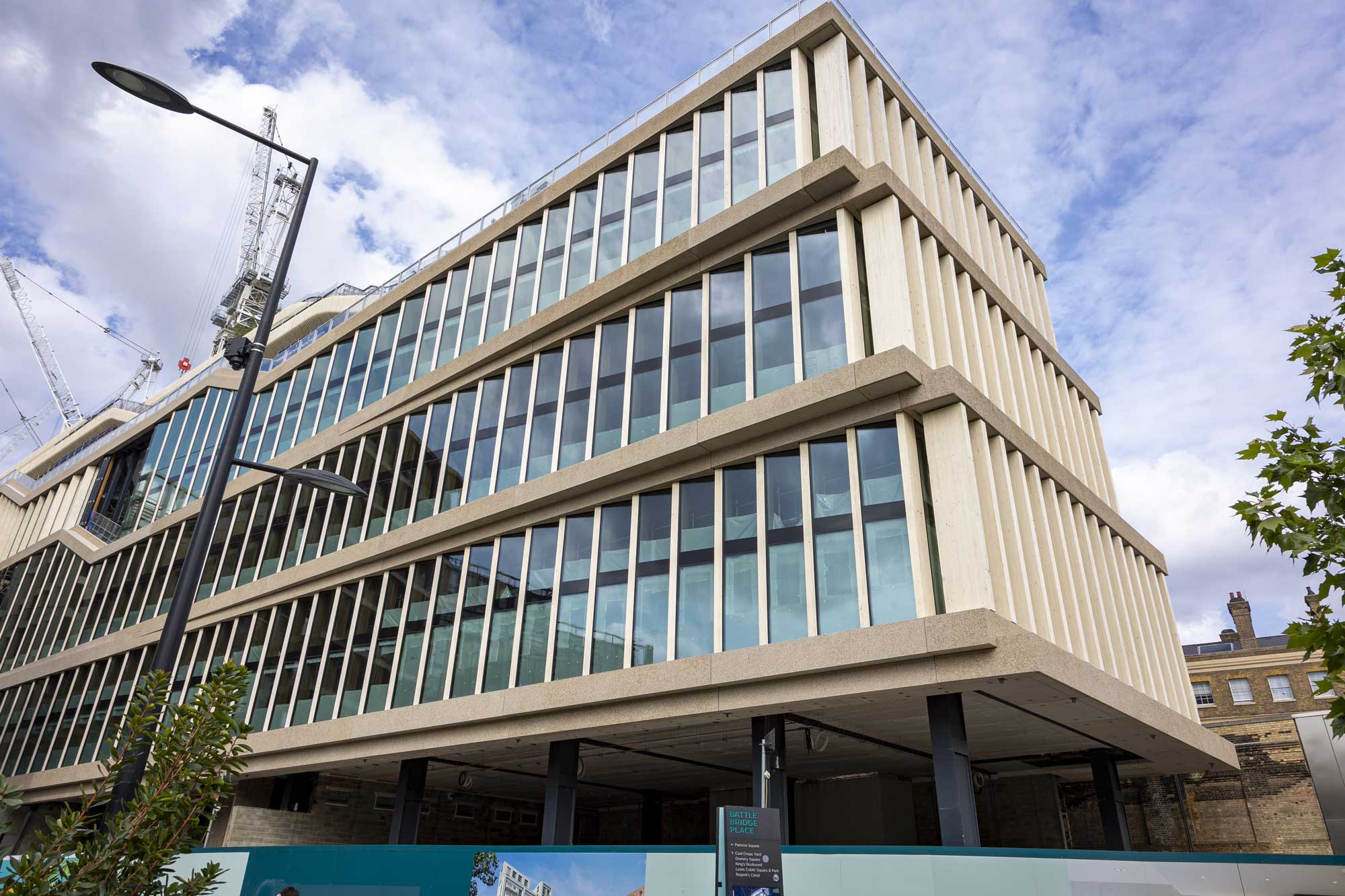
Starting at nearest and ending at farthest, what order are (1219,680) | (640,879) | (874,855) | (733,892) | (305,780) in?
1. (733,892)
2. (874,855)
3. (640,879)
4. (305,780)
5. (1219,680)

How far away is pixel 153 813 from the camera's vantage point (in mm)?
6289

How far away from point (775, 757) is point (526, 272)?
659 inches

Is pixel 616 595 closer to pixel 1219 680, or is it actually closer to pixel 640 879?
pixel 640 879

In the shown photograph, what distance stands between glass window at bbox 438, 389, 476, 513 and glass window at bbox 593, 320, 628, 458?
5.31 m

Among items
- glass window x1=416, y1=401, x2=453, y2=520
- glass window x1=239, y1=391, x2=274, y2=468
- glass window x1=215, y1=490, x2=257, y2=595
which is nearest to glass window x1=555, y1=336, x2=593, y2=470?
glass window x1=416, y1=401, x2=453, y2=520

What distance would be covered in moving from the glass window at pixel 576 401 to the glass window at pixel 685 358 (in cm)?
285

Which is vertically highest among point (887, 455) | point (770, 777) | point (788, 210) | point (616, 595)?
point (788, 210)

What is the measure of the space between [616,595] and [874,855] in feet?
29.5

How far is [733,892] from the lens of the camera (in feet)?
30.2

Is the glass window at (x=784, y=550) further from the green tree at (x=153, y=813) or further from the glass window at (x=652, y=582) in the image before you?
the green tree at (x=153, y=813)

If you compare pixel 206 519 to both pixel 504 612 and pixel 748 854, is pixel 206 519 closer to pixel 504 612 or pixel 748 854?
pixel 748 854

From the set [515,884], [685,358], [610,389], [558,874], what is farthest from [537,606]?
[558,874]

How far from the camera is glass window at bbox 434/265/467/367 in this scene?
2947 cm

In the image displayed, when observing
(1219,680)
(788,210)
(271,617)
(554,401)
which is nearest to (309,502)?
(271,617)
